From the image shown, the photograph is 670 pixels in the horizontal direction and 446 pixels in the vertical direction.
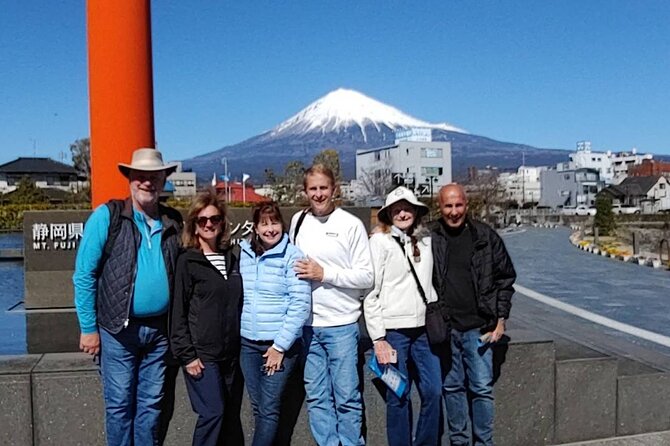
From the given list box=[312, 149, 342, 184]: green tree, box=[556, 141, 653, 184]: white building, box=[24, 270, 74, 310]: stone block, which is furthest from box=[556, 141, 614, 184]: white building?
box=[24, 270, 74, 310]: stone block

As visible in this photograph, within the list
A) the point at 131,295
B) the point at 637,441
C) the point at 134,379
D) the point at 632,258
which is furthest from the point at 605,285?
the point at 131,295

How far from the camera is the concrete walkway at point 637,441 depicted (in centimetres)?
471

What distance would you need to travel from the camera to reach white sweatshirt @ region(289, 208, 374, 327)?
374 centimetres

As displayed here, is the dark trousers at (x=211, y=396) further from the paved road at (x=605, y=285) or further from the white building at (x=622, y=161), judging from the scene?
the white building at (x=622, y=161)

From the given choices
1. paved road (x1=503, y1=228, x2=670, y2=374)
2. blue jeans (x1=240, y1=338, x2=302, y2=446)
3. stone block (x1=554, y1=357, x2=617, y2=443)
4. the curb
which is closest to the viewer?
blue jeans (x1=240, y1=338, x2=302, y2=446)

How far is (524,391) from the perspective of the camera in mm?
4676

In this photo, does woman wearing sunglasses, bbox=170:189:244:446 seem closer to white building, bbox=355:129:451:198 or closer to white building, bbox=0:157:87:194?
white building, bbox=0:157:87:194

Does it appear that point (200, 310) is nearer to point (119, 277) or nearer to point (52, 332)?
point (119, 277)

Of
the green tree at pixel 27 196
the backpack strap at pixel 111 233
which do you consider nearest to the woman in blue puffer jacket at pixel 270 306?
the backpack strap at pixel 111 233

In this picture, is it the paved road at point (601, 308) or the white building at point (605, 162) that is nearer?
the paved road at point (601, 308)

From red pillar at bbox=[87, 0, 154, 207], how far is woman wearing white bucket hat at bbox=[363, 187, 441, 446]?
3052mm

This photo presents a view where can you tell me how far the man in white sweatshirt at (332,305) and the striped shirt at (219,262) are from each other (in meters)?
0.44

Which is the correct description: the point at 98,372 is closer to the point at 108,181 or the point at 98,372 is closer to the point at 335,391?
the point at 335,391

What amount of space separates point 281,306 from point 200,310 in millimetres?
419
